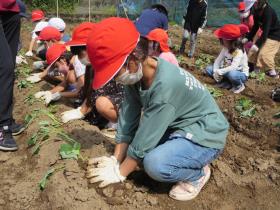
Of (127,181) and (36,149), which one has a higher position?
(127,181)

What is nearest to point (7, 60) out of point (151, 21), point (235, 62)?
point (151, 21)

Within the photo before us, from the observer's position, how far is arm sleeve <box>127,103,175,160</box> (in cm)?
248

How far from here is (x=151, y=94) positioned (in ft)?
8.15

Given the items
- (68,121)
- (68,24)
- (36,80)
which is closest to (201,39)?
(68,24)

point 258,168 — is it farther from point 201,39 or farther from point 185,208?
point 201,39

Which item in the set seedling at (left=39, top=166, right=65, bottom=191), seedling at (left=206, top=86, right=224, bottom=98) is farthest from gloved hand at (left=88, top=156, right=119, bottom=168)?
seedling at (left=206, top=86, right=224, bottom=98)

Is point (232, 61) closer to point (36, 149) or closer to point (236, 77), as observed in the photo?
point (236, 77)

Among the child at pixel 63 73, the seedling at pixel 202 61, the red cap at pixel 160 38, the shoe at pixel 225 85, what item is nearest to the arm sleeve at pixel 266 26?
the seedling at pixel 202 61

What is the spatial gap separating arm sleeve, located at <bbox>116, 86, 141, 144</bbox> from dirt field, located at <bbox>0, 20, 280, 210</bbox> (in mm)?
336

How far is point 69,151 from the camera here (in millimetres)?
3186

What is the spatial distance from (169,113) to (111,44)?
0.59 meters

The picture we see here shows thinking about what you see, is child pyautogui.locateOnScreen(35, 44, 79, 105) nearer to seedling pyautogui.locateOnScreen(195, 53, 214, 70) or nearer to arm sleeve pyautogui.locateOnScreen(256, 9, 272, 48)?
seedling pyautogui.locateOnScreen(195, 53, 214, 70)

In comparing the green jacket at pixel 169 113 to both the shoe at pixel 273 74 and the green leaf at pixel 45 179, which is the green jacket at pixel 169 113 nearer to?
the green leaf at pixel 45 179

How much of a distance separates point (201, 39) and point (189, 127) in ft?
29.8
